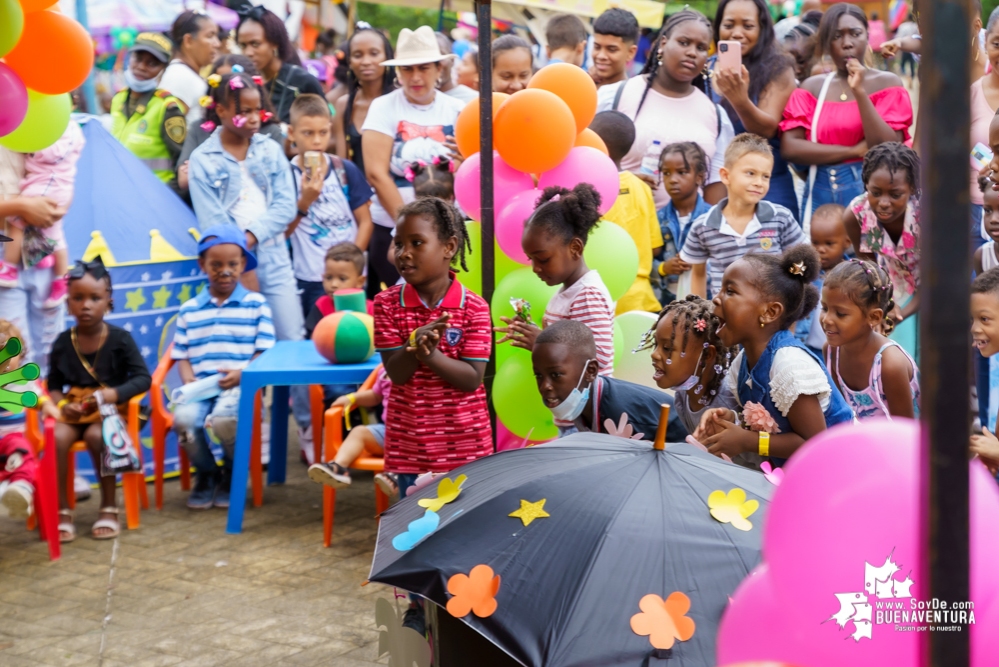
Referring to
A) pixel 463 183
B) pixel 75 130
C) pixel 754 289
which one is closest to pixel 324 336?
pixel 463 183

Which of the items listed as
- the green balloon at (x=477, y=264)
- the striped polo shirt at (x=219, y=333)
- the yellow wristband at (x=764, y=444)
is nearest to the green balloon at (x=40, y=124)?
the striped polo shirt at (x=219, y=333)

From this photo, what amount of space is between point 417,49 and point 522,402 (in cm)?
289

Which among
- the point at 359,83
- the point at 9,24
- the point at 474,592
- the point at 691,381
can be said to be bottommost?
the point at 474,592

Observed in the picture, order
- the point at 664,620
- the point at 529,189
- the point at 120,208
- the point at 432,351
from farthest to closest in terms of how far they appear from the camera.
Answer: the point at 120,208, the point at 529,189, the point at 432,351, the point at 664,620

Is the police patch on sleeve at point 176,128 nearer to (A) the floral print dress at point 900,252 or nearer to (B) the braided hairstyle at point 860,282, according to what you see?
(A) the floral print dress at point 900,252

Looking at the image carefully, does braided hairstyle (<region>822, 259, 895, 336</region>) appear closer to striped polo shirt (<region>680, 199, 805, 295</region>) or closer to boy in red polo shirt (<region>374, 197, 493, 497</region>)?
boy in red polo shirt (<region>374, 197, 493, 497</region>)

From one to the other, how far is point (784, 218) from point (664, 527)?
3.11 meters

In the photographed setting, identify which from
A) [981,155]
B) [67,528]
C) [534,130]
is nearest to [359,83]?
[534,130]

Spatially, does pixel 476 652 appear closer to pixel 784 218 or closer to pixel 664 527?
pixel 664 527

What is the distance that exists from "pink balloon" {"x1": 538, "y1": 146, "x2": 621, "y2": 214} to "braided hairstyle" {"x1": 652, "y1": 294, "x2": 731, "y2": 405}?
1.01m

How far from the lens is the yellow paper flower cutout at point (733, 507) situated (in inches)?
83.8

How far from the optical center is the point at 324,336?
506cm

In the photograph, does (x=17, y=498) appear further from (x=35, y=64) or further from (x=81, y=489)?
(x=35, y=64)

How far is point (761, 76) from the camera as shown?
18.8 feet
